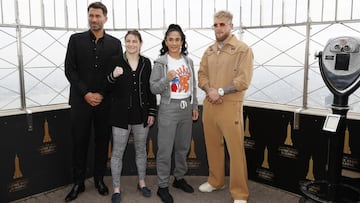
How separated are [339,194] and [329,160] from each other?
0.25 m

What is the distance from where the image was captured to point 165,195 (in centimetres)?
273

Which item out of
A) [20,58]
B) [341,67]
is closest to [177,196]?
[341,67]

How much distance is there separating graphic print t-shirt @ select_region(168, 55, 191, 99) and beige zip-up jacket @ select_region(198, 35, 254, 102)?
Answer: 5.8 inches

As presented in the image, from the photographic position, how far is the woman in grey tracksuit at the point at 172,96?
2.58 m

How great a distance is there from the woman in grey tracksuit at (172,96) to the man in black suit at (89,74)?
45cm

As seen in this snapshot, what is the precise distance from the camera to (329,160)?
2.20 metres

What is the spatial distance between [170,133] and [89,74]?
837 mm

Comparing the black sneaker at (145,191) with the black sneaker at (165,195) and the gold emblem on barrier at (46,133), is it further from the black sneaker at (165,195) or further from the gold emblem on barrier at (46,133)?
the gold emblem on barrier at (46,133)

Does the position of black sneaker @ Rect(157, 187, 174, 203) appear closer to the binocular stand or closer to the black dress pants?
the black dress pants

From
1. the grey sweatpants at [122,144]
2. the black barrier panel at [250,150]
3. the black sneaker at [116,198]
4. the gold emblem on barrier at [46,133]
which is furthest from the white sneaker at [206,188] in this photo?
the gold emblem on barrier at [46,133]

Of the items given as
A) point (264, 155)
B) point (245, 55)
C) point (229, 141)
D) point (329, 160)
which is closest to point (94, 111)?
point (229, 141)

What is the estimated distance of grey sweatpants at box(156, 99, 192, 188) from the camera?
8.61ft

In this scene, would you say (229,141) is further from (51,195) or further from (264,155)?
(51,195)

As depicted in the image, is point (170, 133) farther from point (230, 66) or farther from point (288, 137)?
point (288, 137)
